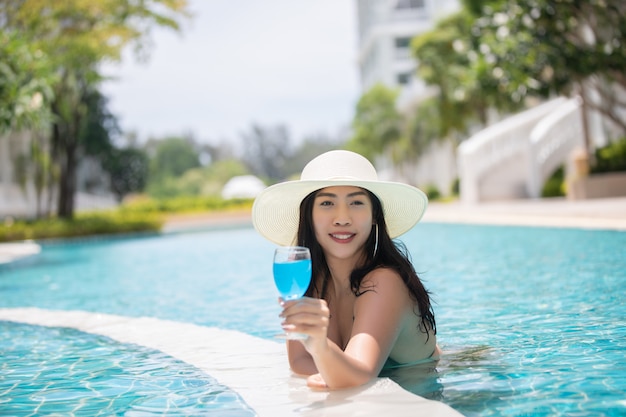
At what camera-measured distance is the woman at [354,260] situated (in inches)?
121

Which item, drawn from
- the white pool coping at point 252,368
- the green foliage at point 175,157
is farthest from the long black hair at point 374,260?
the green foliage at point 175,157

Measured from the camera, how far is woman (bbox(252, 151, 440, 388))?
121 inches

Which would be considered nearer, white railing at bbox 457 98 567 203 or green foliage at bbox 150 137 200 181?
white railing at bbox 457 98 567 203

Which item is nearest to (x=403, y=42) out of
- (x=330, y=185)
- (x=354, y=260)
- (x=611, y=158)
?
(x=611, y=158)

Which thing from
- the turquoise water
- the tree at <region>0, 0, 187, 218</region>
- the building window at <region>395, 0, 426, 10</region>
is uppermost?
the building window at <region>395, 0, 426, 10</region>

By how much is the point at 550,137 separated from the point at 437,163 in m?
21.2

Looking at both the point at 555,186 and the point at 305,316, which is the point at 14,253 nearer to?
the point at 555,186

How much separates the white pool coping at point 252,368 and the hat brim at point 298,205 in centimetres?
74

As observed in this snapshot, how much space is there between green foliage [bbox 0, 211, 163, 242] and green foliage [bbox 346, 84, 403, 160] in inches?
783

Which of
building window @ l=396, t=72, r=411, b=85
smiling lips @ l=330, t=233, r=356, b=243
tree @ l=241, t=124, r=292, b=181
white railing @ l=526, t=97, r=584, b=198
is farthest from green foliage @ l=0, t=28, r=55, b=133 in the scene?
tree @ l=241, t=124, r=292, b=181

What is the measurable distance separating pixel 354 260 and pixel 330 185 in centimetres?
42

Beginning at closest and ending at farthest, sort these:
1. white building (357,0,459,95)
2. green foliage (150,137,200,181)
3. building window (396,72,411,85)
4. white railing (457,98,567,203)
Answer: white railing (457,98,567,203) → white building (357,0,459,95) → building window (396,72,411,85) → green foliage (150,137,200,181)

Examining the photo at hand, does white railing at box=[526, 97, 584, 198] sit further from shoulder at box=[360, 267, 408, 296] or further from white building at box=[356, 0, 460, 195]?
white building at box=[356, 0, 460, 195]

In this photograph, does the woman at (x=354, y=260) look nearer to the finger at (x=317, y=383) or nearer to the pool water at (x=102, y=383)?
the finger at (x=317, y=383)
